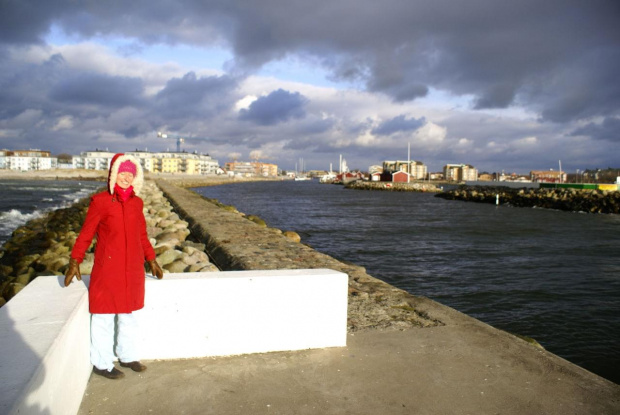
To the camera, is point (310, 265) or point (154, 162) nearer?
point (310, 265)

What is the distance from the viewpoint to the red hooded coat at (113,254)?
10.1 feet

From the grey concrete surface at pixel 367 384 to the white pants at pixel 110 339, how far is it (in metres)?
0.14

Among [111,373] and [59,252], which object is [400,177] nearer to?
[59,252]

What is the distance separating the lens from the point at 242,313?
3578 millimetres

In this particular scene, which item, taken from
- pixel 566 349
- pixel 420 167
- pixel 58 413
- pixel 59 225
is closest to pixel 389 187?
pixel 59 225

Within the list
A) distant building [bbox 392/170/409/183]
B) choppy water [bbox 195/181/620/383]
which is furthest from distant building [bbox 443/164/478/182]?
choppy water [bbox 195/181/620/383]

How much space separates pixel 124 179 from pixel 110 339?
A: 1.12m

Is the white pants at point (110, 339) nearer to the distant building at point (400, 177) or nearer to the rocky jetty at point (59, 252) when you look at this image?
the rocky jetty at point (59, 252)

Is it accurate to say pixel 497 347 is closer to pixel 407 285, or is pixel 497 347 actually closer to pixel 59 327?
pixel 59 327

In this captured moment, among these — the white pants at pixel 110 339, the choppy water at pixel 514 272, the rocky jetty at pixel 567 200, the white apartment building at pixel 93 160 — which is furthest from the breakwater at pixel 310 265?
the white apartment building at pixel 93 160

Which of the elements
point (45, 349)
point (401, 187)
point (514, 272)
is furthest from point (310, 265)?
point (401, 187)

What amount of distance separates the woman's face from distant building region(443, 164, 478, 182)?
603ft

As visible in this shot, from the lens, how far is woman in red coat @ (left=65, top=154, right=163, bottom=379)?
3084 mm

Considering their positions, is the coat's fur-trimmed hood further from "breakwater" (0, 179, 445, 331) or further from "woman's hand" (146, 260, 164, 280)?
"breakwater" (0, 179, 445, 331)
